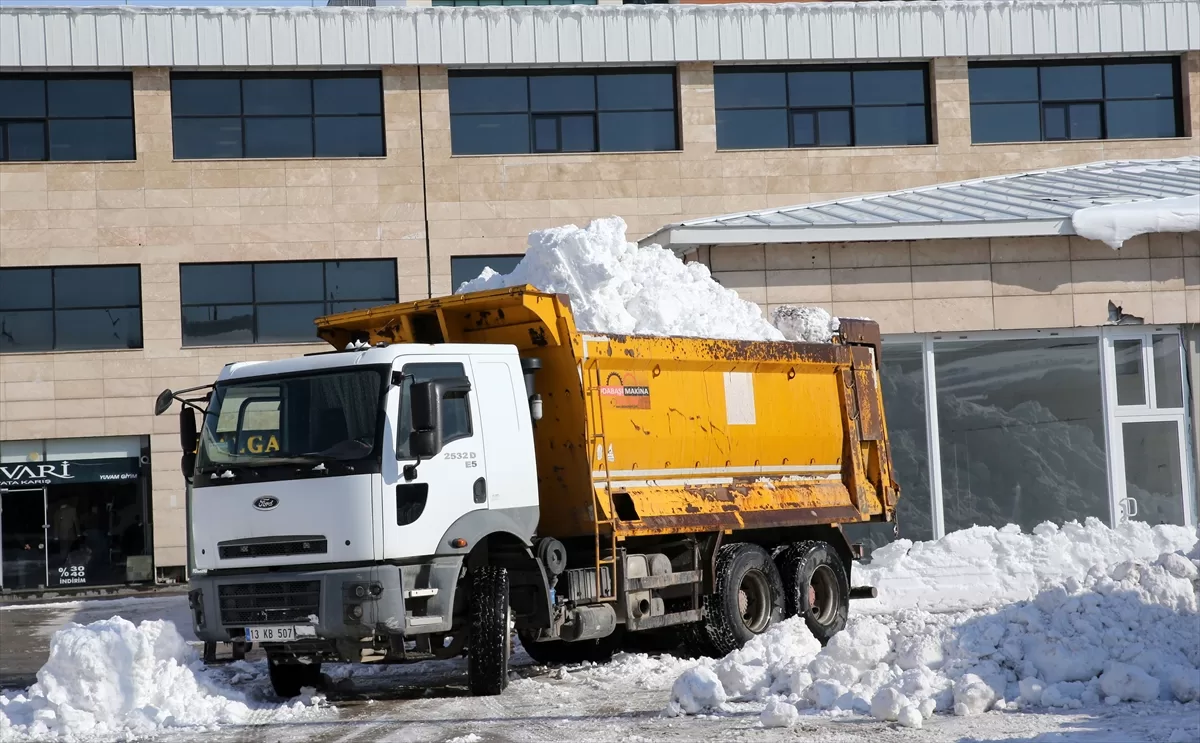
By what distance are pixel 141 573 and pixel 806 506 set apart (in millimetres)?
17640

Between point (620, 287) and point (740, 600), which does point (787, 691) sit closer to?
point (740, 600)

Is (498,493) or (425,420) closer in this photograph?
(425,420)

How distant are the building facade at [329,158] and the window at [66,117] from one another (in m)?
0.04

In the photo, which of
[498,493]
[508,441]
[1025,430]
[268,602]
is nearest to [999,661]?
[498,493]

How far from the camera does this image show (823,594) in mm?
14805

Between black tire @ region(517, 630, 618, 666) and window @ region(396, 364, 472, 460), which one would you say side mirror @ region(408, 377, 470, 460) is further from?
black tire @ region(517, 630, 618, 666)

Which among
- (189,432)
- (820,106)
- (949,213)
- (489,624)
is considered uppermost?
(820,106)

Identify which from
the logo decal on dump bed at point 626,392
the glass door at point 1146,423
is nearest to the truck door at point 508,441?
the logo decal on dump bed at point 626,392

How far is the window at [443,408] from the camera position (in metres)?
10.8

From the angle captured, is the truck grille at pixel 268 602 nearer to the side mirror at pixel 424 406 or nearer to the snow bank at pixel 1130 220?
the side mirror at pixel 424 406

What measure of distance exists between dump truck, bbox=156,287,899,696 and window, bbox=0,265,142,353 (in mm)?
16164

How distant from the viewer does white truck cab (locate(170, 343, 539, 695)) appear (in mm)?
10680

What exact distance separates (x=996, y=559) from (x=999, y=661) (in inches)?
364

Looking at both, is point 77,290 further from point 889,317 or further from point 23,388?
point 889,317
